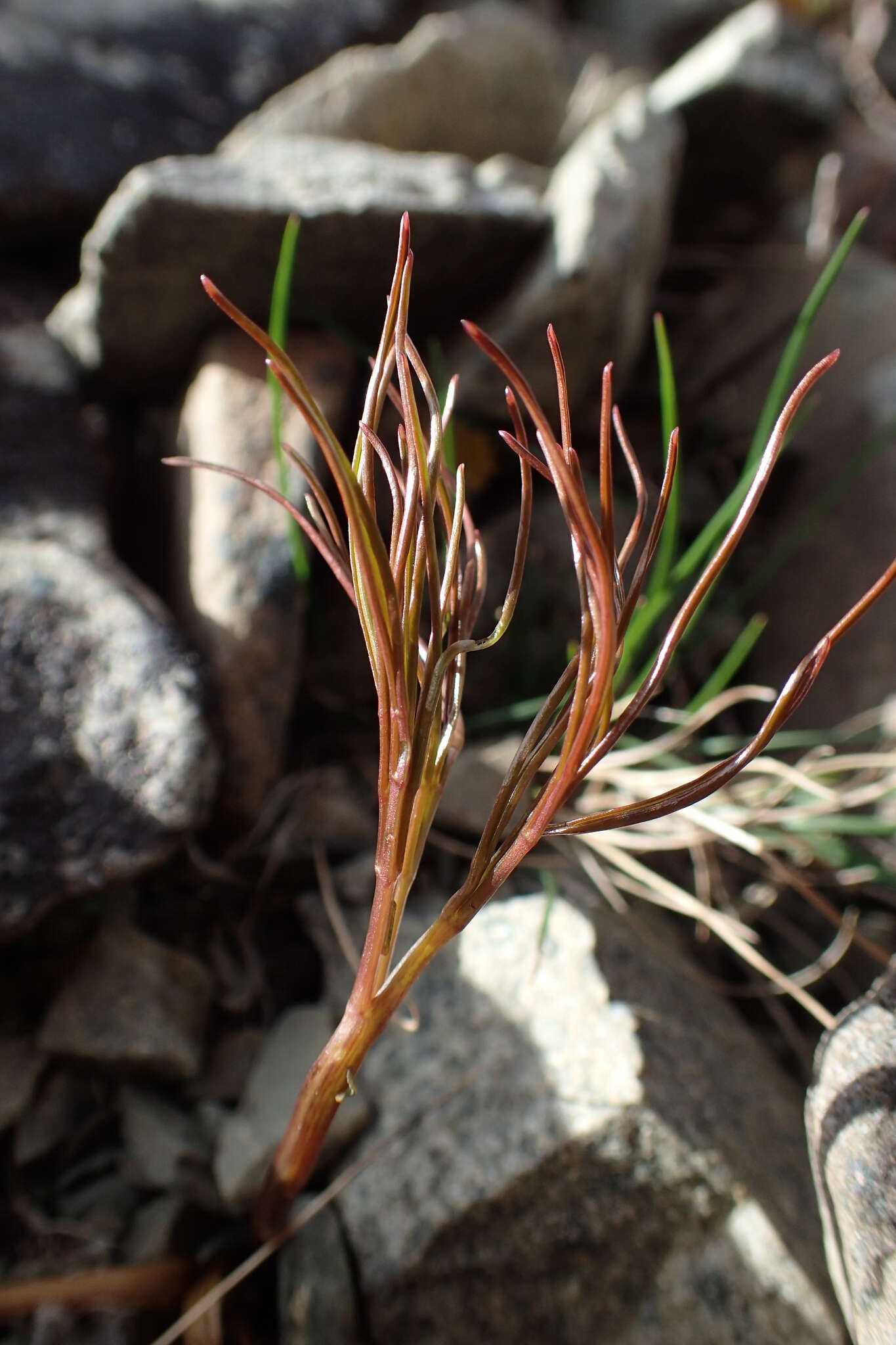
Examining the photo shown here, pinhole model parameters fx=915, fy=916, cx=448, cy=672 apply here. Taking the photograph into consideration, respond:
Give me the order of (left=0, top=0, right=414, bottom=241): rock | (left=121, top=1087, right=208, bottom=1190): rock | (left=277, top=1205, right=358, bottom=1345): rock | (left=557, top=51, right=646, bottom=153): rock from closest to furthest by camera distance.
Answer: (left=277, top=1205, right=358, bottom=1345): rock → (left=121, top=1087, right=208, bottom=1190): rock → (left=0, top=0, right=414, bottom=241): rock → (left=557, top=51, right=646, bottom=153): rock

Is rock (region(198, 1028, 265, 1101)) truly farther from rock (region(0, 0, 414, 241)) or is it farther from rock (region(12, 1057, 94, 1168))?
rock (region(0, 0, 414, 241))

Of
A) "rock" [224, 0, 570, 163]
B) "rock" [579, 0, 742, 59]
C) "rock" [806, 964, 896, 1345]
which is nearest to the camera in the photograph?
"rock" [806, 964, 896, 1345]

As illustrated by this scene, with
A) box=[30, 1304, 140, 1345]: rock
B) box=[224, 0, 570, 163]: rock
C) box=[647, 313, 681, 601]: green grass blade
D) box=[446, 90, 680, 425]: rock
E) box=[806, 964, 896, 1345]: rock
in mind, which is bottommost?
box=[30, 1304, 140, 1345]: rock

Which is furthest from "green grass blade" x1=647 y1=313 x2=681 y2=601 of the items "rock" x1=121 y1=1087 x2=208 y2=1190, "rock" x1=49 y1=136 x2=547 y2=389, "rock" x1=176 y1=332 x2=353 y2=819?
"rock" x1=121 y1=1087 x2=208 y2=1190

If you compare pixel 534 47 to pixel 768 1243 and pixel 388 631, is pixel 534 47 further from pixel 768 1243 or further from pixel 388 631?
pixel 768 1243

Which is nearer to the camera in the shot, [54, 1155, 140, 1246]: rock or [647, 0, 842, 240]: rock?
[54, 1155, 140, 1246]: rock

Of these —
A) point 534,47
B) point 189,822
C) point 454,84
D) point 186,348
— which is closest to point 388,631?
point 189,822
